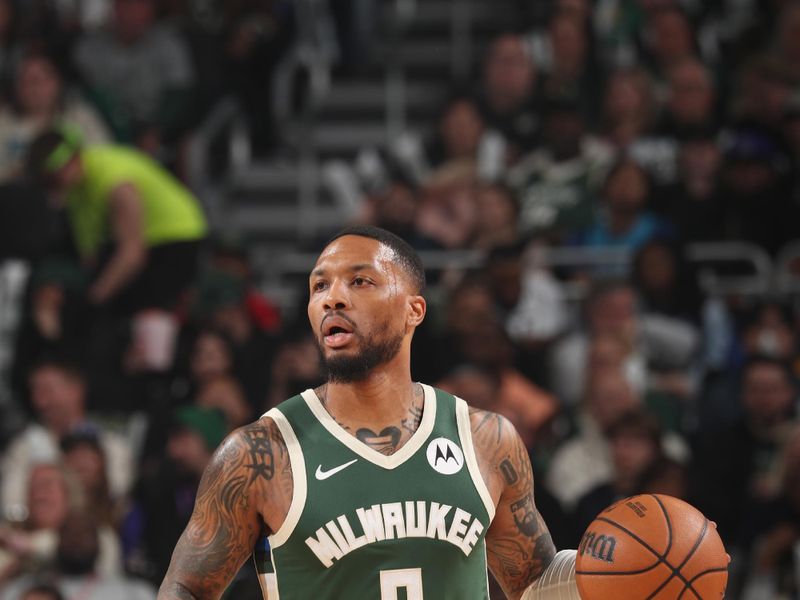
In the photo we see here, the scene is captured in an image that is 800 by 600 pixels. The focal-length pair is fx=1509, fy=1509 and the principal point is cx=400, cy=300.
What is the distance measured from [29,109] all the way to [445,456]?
6.93m

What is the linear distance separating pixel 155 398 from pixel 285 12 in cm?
446

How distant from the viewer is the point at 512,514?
4180 millimetres

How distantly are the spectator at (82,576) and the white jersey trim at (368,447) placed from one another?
369 centimetres

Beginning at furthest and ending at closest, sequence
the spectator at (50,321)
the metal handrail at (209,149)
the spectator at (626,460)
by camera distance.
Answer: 1. the metal handrail at (209,149)
2. the spectator at (50,321)
3. the spectator at (626,460)

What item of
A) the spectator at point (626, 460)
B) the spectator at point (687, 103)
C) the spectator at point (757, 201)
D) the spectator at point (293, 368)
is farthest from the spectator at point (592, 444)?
the spectator at point (687, 103)

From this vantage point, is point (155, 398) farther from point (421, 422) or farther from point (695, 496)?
point (421, 422)

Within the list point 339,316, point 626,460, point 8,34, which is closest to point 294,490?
point 339,316

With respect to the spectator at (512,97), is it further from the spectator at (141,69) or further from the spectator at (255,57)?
the spectator at (141,69)

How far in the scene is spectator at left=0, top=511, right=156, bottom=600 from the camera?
293 inches

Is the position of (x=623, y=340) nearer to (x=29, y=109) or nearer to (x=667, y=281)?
(x=667, y=281)

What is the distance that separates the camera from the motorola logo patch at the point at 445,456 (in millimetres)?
4008

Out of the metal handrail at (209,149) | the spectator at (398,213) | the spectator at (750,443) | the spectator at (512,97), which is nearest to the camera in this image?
the spectator at (750,443)

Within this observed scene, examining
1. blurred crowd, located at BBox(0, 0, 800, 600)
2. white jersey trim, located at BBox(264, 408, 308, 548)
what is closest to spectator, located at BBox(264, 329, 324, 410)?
blurred crowd, located at BBox(0, 0, 800, 600)

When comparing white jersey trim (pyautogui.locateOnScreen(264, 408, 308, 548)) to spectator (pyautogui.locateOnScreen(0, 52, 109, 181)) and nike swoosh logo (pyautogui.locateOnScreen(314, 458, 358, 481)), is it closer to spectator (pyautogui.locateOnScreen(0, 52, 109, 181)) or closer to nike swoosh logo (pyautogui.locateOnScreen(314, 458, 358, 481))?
nike swoosh logo (pyautogui.locateOnScreen(314, 458, 358, 481))
